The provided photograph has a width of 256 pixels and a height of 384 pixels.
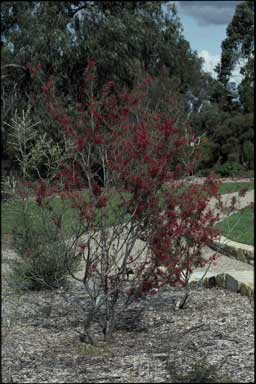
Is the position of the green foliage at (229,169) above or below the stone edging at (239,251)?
above

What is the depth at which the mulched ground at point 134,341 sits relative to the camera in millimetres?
3502

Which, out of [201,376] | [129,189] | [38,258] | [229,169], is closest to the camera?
[201,376]

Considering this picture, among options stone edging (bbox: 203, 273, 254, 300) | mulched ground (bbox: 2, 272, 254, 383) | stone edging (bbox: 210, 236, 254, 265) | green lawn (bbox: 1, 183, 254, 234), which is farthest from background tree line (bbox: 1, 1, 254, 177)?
mulched ground (bbox: 2, 272, 254, 383)

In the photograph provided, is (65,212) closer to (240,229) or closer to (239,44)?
(239,44)

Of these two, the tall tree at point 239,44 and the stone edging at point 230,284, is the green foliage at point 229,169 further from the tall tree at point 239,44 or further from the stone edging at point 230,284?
the stone edging at point 230,284

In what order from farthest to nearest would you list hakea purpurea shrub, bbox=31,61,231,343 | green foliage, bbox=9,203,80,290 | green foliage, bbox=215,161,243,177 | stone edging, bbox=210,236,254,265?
green foliage, bbox=215,161,243,177
stone edging, bbox=210,236,254,265
green foliage, bbox=9,203,80,290
hakea purpurea shrub, bbox=31,61,231,343

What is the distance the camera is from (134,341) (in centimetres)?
432

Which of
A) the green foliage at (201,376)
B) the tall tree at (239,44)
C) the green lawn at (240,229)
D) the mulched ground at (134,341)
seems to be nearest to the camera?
the green foliage at (201,376)

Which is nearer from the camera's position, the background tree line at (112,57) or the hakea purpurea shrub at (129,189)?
the hakea purpurea shrub at (129,189)

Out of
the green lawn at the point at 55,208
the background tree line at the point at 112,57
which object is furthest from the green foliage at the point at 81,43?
the green lawn at the point at 55,208

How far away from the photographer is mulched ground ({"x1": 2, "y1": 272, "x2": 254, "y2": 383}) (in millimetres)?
3502

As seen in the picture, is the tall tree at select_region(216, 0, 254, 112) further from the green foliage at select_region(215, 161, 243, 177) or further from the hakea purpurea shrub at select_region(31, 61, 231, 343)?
the green foliage at select_region(215, 161, 243, 177)

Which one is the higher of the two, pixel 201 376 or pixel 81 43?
pixel 81 43

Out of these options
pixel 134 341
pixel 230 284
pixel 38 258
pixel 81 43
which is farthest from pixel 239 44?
pixel 81 43
